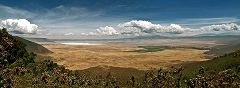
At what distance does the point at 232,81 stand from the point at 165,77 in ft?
39.1

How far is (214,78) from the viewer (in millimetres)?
27953

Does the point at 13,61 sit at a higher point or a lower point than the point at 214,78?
lower

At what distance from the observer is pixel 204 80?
90.1 feet

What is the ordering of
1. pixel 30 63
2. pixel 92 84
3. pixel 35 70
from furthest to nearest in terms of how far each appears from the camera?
pixel 30 63
pixel 35 70
pixel 92 84

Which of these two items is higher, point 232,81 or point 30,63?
point 232,81

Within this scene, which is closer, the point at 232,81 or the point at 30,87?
the point at 232,81

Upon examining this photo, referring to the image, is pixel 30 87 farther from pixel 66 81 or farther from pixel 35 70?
pixel 35 70

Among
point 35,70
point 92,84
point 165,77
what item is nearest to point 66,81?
point 92,84

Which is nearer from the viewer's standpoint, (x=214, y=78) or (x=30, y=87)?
(x=214, y=78)

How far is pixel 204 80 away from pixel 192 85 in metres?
0.90

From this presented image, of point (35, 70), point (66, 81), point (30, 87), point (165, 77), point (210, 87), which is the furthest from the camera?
point (35, 70)

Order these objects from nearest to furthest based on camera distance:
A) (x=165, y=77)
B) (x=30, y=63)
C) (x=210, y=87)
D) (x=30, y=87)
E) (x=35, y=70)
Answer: (x=210, y=87) < (x=165, y=77) < (x=30, y=87) < (x=35, y=70) < (x=30, y=63)

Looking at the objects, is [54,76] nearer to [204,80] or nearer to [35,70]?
[35,70]

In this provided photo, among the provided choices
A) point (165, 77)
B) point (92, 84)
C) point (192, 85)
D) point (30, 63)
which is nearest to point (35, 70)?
point (30, 63)
